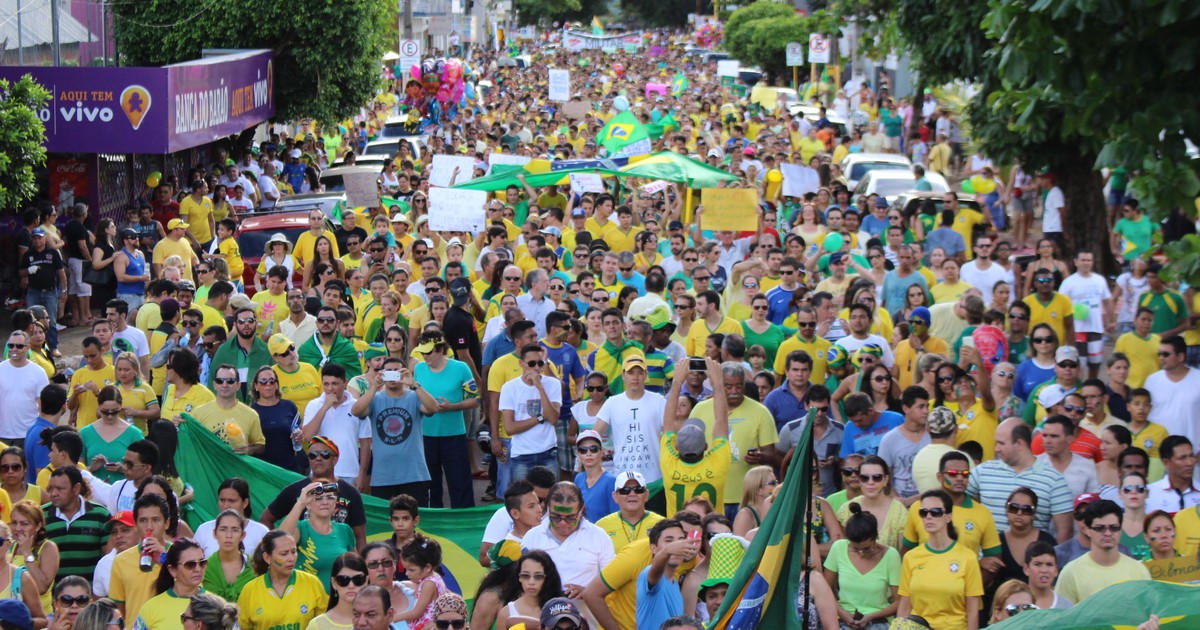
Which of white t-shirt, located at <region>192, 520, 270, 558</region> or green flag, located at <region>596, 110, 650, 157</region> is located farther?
green flag, located at <region>596, 110, 650, 157</region>

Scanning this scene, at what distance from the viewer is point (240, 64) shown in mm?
25359

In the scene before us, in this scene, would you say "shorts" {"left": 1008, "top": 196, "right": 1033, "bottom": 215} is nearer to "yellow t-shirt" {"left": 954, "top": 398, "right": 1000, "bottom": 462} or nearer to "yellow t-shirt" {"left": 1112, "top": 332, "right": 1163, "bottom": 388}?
"yellow t-shirt" {"left": 1112, "top": 332, "right": 1163, "bottom": 388}

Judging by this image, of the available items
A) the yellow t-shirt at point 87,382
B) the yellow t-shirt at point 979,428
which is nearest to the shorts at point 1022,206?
the yellow t-shirt at point 979,428

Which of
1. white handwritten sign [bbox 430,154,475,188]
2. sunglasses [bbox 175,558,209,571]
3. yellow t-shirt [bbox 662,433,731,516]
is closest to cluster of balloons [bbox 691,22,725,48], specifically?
white handwritten sign [bbox 430,154,475,188]

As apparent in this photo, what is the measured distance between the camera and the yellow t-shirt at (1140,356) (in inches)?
494

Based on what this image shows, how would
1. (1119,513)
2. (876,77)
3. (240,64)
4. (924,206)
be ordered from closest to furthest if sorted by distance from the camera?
1. (1119,513)
2. (924,206)
3. (240,64)
4. (876,77)

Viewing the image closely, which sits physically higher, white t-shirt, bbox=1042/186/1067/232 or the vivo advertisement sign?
the vivo advertisement sign

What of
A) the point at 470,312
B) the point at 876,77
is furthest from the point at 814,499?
the point at 876,77

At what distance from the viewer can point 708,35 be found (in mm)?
97688

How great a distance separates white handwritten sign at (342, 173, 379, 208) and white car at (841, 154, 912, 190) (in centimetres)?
868

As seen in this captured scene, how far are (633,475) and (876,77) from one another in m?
49.3

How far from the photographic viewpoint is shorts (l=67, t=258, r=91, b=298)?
19.3m

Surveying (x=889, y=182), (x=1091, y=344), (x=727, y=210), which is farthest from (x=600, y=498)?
(x=889, y=182)

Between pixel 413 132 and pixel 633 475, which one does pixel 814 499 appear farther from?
pixel 413 132
